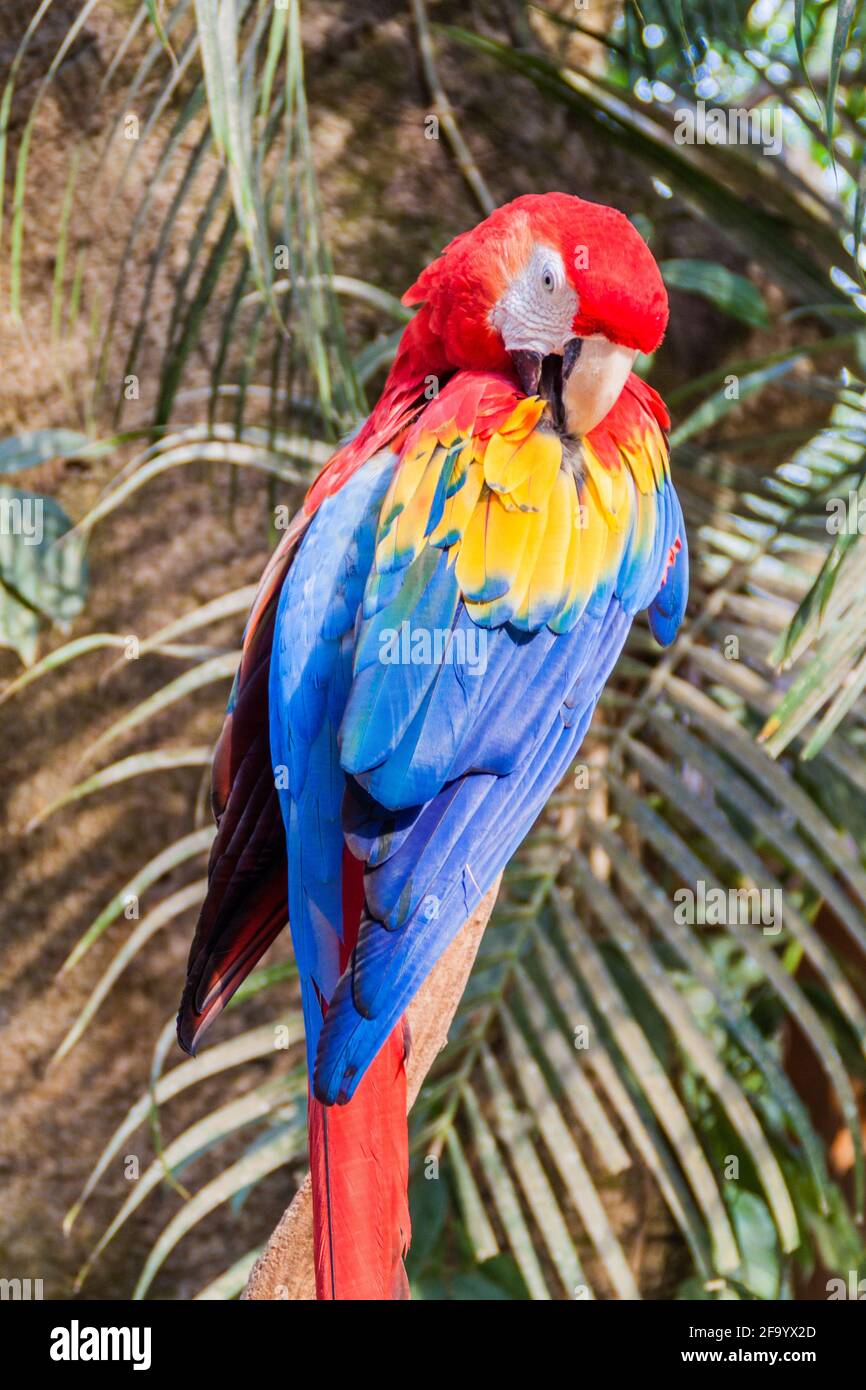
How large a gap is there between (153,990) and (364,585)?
2.41 feet

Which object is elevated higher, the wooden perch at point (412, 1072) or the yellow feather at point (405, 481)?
the yellow feather at point (405, 481)

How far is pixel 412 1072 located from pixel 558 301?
0.42 metres

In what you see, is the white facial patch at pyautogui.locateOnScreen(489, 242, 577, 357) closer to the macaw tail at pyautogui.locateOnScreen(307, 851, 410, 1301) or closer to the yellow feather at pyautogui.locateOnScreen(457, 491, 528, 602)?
the yellow feather at pyautogui.locateOnScreen(457, 491, 528, 602)

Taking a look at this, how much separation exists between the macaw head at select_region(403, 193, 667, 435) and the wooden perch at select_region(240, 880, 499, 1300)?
0.28 metres

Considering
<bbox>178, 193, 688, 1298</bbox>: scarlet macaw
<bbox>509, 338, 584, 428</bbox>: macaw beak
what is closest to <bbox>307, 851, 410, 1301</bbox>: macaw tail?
<bbox>178, 193, 688, 1298</bbox>: scarlet macaw

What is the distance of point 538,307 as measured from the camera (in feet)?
2.10

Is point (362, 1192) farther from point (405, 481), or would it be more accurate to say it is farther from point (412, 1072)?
point (405, 481)

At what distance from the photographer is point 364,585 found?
0.61m

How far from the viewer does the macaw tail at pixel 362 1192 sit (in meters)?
0.52

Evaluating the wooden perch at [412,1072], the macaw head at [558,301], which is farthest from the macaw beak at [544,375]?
the wooden perch at [412,1072]

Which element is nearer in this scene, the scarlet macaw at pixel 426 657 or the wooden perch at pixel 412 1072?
the scarlet macaw at pixel 426 657

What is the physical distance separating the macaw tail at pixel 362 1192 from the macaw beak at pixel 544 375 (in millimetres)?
346

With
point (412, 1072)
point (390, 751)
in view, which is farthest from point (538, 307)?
point (412, 1072)

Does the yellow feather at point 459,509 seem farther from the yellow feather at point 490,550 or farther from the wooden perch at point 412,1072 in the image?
the wooden perch at point 412,1072
